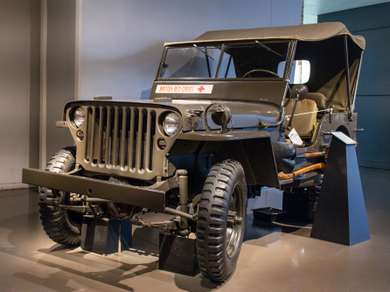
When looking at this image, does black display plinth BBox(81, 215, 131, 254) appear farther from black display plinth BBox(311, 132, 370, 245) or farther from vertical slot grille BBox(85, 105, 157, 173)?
black display plinth BBox(311, 132, 370, 245)

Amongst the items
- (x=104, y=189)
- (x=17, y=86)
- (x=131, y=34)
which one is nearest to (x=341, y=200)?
(x=104, y=189)

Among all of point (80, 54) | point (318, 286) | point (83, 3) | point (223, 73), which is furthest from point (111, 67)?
point (318, 286)

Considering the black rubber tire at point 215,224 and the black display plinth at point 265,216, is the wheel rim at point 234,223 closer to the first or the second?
the black rubber tire at point 215,224

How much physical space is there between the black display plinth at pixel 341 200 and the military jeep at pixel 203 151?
308 mm

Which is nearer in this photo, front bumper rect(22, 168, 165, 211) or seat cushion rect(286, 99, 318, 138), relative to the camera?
front bumper rect(22, 168, 165, 211)

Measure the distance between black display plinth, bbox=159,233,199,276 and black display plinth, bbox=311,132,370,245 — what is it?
1.54m

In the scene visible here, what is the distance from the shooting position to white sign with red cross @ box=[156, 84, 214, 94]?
4.39 meters

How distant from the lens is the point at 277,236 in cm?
440

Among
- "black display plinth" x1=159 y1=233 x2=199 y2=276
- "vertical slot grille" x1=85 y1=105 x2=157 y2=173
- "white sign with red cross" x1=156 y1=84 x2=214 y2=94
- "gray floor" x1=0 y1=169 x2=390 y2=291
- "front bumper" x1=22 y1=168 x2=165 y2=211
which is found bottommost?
"gray floor" x1=0 y1=169 x2=390 y2=291

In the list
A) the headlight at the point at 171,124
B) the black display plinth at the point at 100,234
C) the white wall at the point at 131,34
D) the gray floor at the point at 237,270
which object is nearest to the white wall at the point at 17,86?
the white wall at the point at 131,34

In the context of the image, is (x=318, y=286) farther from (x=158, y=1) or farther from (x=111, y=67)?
(x=158, y=1)

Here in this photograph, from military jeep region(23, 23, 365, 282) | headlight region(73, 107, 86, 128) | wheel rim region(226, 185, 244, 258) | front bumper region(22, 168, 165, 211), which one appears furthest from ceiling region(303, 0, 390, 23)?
front bumper region(22, 168, 165, 211)

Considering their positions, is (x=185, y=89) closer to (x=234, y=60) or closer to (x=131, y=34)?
(x=234, y=60)

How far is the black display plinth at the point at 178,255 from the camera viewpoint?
3193mm
